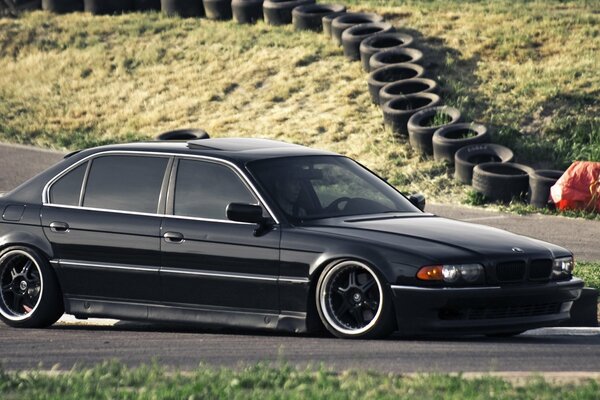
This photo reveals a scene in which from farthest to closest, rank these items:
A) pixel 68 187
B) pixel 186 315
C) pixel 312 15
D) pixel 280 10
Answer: pixel 280 10, pixel 312 15, pixel 68 187, pixel 186 315

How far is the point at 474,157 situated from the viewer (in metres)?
20.7

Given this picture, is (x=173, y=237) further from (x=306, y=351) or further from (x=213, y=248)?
(x=306, y=351)

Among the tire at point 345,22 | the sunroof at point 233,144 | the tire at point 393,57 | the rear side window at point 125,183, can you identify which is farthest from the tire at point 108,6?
the rear side window at point 125,183

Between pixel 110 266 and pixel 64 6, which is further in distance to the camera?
pixel 64 6

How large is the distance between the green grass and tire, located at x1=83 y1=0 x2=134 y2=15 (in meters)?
24.0

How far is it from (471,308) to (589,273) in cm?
A: 349

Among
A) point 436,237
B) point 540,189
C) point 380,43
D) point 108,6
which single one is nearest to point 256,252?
point 436,237

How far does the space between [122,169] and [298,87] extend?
18089mm

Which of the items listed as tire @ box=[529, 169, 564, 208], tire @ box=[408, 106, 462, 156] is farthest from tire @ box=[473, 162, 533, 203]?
tire @ box=[408, 106, 462, 156]

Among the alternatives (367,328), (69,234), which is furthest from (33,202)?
(367,328)

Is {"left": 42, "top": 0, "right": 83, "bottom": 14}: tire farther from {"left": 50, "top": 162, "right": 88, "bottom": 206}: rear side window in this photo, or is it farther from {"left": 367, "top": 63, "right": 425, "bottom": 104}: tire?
{"left": 50, "top": 162, "right": 88, "bottom": 206}: rear side window

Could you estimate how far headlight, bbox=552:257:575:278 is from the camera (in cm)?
872

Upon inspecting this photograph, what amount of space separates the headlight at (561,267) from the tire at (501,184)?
1027cm

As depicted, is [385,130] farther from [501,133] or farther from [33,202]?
[33,202]
